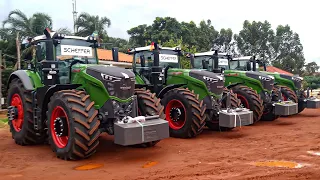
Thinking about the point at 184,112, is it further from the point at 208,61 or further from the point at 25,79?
the point at 25,79

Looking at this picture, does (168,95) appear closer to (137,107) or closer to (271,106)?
(137,107)

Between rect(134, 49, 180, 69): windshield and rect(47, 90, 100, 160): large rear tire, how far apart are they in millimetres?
3882

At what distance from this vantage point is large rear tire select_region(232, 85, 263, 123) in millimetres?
11039

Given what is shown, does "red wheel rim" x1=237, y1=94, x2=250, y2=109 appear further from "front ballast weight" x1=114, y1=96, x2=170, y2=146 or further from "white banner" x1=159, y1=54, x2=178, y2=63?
"front ballast weight" x1=114, y1=96, x2=170, y2=146

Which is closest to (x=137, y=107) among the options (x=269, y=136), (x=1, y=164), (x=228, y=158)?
(x=228, y=158)

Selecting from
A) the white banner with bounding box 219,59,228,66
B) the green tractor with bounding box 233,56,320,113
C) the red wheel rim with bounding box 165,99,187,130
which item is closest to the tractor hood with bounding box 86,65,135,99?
the red wheel rim with bounding box 165,99,187,130

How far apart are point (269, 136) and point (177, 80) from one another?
297 centimetres

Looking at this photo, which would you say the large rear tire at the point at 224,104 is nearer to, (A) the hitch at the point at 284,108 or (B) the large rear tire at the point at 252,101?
(B) the large rear tire at the point at 252,101

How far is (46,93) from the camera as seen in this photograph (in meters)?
6.95

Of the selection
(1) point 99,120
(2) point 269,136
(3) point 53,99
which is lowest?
Result: (2) point 269,136

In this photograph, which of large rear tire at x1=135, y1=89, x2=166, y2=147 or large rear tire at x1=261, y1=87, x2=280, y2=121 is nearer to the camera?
large rear tire at x1=135, y1=89, x2=166, y2=147

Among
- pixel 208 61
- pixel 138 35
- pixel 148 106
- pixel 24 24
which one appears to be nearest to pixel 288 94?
pixel 208 61

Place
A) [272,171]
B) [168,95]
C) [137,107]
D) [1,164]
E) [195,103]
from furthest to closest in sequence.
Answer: [168,95] < [195,103] < [137,107] < [1,164] < [272,171]

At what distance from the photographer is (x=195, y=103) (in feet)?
28.6
